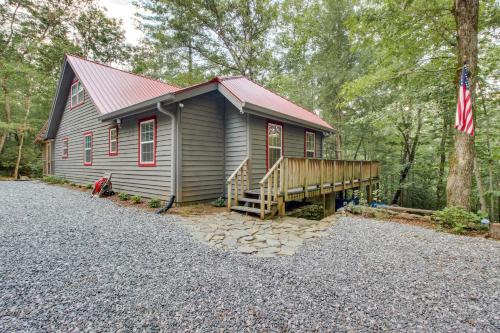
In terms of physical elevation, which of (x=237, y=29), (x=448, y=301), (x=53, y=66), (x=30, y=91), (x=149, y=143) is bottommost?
(x=448, y=301)

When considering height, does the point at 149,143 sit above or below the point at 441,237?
above

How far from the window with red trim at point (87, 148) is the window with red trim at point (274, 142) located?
8.48 metres

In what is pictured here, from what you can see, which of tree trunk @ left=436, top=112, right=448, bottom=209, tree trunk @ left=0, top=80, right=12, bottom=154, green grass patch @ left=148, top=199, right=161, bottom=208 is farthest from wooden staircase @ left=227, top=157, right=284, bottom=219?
tree trunk @ left=0, top=80, right=12, bottom=154

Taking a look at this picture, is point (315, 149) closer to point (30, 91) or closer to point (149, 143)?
point (149, 143)

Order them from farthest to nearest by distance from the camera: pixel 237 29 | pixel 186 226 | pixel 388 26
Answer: pixel 237 29 < pixel 388 26 < pixel 186 226

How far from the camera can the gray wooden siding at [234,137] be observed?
7.57 meters

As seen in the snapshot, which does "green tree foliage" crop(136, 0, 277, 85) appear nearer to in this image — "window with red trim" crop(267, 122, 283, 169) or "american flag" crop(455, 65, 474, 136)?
"window with red trim" crop(267, 122, 283, 169)

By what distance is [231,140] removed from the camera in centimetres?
796

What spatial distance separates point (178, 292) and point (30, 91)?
70.7ft

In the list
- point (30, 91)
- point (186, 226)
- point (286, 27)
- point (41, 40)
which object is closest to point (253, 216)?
point (186, 226)

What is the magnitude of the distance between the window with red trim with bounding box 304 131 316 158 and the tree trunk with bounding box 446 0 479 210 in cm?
543

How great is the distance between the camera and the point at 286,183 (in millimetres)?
6117

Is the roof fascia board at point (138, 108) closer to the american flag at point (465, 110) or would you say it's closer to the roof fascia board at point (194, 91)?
the roof fascia board at point (194, 91)

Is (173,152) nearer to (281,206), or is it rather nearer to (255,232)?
(281,206)
